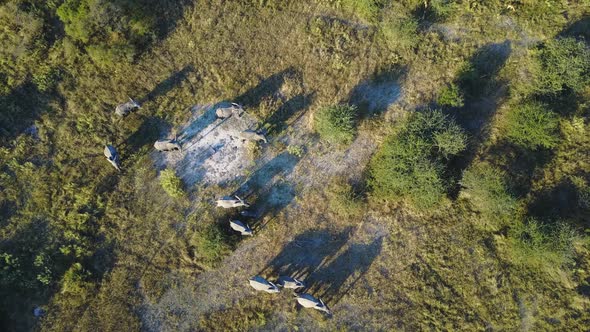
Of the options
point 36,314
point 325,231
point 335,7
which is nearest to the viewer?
point 36,314

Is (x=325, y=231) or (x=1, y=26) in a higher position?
(x=1, y=26)

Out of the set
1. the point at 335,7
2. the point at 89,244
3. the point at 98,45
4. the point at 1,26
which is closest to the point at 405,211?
the point at 335,7

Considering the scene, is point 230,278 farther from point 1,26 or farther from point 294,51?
point 1,26

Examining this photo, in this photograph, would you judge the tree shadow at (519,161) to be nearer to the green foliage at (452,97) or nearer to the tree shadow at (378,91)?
the green foliage at (452,97)

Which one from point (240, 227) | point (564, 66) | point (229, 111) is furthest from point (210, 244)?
point (564, 66)

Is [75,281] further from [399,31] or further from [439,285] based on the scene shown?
[399,31]

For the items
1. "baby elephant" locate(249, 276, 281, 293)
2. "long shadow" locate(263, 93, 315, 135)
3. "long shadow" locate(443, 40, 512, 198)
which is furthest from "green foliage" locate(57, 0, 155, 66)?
"long shadow" locate(443, 40, 512, 198)
